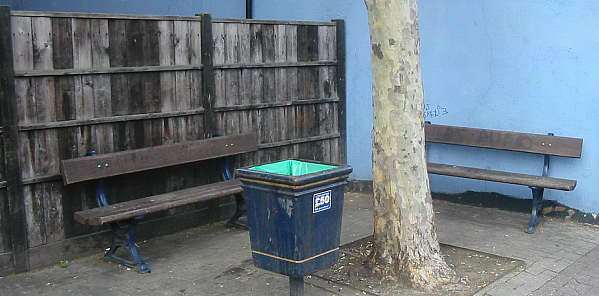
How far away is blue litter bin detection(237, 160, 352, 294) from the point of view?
16.5 ft

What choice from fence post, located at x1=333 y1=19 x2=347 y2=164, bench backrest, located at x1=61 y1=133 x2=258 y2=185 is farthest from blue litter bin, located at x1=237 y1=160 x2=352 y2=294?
fence post, located at x1=333 y1=19 x2=347 y2=164

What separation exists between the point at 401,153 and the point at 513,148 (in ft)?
9.42

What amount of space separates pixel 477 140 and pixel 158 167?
12.7 ft

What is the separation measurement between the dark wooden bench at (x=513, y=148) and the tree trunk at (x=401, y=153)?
212cm

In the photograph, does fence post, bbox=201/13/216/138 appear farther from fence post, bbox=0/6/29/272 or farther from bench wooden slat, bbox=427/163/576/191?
bench wooden slat, bbox=427/163/576/191

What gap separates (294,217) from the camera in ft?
16.5

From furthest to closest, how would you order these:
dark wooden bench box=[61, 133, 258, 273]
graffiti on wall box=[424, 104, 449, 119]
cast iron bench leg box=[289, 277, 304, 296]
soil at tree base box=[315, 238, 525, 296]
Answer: graffiti on wall box=[424, 104, 449, 119] < dark wooden bench box=[61, 133, 258, 273] < soil at tree base box=[315, 238, 525, 296] < cast iron bench leg box=[289, 277, 304, 296]

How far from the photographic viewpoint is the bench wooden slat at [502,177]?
765 cm

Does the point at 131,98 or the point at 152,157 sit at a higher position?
the point at 131,98

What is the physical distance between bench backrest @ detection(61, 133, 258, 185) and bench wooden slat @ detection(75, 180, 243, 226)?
0.31m

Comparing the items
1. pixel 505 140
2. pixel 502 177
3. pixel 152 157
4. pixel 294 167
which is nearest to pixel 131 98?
pixel 152 157

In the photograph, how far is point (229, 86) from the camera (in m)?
8.21

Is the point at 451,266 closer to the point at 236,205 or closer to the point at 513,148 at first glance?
the point at 513,148

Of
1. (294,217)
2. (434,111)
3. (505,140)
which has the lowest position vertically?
(294,217)
